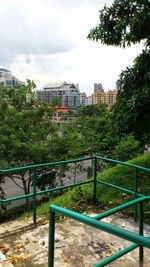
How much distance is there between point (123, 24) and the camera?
8.32m

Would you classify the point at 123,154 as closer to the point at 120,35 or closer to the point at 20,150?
the point at 20,150

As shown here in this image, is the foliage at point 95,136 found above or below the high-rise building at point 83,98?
below

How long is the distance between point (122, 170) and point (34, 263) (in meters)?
5.78

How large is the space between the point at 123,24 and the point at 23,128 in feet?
26.4

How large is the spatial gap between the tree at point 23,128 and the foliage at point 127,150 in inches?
140

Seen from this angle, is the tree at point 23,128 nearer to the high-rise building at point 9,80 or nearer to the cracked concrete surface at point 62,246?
the high-rise building at point 9,80

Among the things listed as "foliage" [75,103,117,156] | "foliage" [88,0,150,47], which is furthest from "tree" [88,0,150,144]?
"foliage" [75,103,117,156]

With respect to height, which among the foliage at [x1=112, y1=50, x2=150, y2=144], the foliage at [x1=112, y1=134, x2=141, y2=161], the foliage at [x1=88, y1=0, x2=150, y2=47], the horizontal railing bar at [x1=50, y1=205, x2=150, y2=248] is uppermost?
the foliage at [x1=88, y1=0, x2=150, y2=47]

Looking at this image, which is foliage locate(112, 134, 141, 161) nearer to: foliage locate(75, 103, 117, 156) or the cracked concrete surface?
foliage locate(75, 103, 117, 156)

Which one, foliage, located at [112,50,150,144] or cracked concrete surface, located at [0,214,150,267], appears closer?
cracked concrete surface, located at [0,214,150,267]

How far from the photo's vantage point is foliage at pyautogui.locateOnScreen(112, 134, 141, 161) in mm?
15414

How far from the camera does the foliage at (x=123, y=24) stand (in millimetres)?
7941

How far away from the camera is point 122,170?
Result: 372 inches

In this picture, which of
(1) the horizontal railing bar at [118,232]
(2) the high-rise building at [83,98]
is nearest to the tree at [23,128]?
(1) the horizontal railing bar at [118,232]
